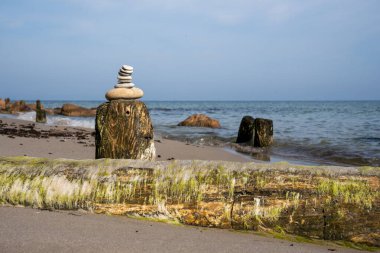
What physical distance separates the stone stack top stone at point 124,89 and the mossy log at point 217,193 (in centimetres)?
185

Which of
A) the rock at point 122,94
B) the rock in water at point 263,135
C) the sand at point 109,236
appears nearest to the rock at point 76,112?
the rock in water at point 263,135

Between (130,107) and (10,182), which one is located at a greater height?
(130,107)

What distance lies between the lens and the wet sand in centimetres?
255

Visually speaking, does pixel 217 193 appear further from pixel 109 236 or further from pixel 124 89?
pixel 124 89

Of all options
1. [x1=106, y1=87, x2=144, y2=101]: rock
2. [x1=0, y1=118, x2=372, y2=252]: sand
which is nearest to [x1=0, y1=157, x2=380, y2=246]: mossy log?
[x1=0, y1=118, x2=372, y2=252]: sand

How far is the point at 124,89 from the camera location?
5.48 meters

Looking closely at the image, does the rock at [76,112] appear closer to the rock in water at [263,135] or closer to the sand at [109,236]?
the rock in water at [263,135]

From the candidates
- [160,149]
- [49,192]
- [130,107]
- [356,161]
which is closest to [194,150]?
[160,149]

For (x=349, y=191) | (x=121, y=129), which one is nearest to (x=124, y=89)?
(x=121, y=129)

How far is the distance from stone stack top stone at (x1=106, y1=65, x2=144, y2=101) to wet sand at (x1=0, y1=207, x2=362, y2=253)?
2.45m

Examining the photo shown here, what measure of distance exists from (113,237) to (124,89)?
309 centimetres

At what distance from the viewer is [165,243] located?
8.98 ft

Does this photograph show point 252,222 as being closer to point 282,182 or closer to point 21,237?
point 282,182

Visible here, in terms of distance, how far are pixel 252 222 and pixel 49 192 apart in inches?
77.9
